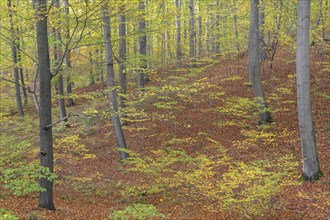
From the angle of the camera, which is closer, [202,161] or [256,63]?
[202,161]

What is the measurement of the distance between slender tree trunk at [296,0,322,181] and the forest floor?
0.43 m

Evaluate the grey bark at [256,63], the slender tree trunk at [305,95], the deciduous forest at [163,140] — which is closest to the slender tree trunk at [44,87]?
the deciduous forest at [163,140]

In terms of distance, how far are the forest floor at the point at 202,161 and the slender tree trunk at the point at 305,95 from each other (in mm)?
428

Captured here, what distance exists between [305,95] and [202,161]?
352 centimetres

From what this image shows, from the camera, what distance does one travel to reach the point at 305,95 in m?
7.58

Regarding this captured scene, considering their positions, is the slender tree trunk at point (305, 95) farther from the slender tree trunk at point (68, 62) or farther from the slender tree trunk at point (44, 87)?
the slender tree trunk at point (44, 87)

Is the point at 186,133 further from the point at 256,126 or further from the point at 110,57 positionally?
the point at 110,57

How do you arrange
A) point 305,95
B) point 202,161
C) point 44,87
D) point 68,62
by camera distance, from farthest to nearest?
point 68,62 < point 202,161 < point 305,95 < point 44,87

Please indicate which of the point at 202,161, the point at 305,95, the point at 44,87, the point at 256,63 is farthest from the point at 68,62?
the point at 305,95

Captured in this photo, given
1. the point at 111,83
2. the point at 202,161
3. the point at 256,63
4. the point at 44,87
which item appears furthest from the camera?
the point at 256,63

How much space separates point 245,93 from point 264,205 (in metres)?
10.2

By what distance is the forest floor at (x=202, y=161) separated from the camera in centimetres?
680

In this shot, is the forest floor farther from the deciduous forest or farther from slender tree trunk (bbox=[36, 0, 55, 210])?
slender tree trunk (bbox=[36, 0, 55, 210])

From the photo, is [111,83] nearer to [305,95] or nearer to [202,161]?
[202,161]
